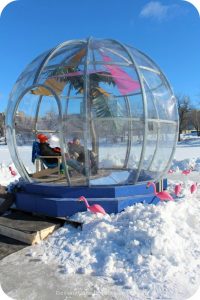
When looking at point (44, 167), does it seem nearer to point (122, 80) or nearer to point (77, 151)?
point (77, 151)

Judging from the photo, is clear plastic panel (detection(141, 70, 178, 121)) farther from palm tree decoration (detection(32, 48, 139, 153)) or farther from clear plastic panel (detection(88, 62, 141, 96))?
palm tree decoration (detection(32, 48, 139, 153))

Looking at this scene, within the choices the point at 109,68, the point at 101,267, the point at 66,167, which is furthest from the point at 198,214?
the point at 109,68

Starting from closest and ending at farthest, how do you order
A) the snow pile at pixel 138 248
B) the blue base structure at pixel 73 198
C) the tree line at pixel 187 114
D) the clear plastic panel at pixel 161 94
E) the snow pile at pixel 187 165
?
the snow pile at pixel 138 248 → the blue base structure at pixel 73 198 → the clear plastic panel at pixel 161 94 → the snow pile at pixel 187 165 → the tree line at pixel 187 114

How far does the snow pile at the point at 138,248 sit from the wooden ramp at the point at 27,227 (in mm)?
180

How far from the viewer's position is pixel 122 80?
6.99 metres

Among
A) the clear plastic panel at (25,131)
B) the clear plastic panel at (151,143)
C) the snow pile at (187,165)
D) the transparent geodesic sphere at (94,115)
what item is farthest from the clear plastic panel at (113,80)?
the snow pile at (187,165)

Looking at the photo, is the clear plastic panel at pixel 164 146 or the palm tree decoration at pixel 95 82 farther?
the clear plastic panel at pixel 164 146

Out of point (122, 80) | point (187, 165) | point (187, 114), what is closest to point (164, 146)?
point (122, 80)

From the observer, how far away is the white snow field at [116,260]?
4.05 metres

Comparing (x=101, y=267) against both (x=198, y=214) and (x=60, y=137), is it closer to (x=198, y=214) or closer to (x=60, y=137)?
(x=198, y=214)

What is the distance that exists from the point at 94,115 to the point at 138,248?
2.93m

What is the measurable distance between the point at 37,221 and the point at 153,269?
2.58 m

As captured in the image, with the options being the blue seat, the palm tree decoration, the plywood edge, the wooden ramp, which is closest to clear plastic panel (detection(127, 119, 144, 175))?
the palm tree decoration

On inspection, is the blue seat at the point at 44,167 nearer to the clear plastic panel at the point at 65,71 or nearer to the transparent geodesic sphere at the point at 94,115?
the transparent geodesic sphere at the point at 94,115
